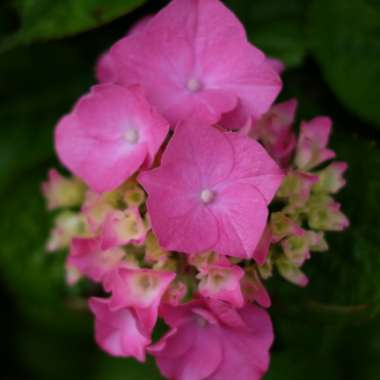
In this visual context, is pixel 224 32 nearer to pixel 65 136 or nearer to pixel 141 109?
pixel 141 109

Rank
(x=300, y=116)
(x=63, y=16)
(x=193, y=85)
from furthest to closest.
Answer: (x=300, y=116), (x=63, y=16), (x=193, y=85)

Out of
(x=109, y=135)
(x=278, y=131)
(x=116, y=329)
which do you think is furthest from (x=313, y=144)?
(x=116, y=329)

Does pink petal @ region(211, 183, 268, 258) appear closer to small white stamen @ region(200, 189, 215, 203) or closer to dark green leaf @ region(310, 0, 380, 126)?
small white stamen @ region(200, 189, 215, 203)

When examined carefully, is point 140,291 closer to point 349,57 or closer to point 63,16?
point 63,16

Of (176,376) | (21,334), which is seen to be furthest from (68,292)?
(176,376)

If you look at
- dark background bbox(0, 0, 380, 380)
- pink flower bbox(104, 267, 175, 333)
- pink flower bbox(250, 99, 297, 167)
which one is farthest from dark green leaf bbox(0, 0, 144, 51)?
pink flower bbox(104, 267, 175, 333)

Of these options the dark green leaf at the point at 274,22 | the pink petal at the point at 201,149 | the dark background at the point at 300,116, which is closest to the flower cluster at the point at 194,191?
the pink petal at the point at 201,149
